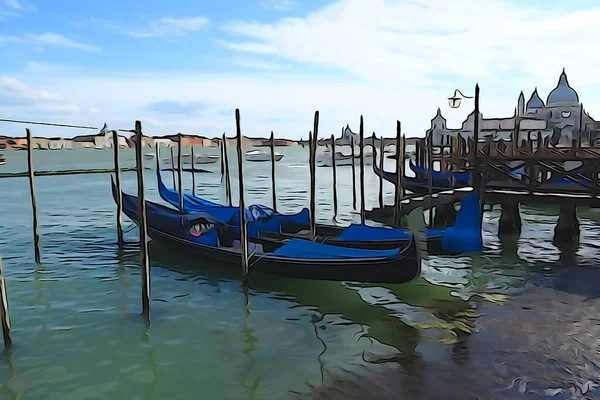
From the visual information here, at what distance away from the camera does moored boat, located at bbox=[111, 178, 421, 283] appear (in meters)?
5.93

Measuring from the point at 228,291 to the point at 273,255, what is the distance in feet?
2.40

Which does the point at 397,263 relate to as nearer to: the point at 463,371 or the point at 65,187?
the point at 463,371

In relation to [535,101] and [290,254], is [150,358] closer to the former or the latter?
[290,254]

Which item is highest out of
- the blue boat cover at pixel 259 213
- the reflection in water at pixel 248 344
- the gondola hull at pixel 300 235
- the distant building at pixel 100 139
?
the distant building at pixel 100 139

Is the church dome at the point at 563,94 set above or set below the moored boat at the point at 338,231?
above

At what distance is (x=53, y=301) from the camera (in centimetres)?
641

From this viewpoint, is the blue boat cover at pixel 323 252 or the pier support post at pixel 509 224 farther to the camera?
the pier support post at pixel 509 224

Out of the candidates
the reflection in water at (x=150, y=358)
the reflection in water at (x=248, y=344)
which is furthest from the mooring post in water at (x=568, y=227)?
the reflection in water at (x=150, y=358)

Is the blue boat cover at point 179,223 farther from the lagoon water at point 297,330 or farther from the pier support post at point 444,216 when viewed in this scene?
the pier support post at point 444,216

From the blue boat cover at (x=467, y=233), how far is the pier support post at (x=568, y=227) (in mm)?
2717

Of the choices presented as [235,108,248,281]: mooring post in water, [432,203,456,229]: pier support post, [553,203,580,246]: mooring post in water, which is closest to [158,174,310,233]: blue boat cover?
[235,108,248,281]: mooring post in water

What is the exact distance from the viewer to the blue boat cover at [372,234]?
7215 millimetres

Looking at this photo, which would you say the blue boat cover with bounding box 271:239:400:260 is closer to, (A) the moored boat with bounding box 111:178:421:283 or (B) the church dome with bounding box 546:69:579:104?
(A) the moored boat with bounding box 111:178:421:283

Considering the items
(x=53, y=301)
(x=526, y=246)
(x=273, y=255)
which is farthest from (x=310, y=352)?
(x=526, y=246)
